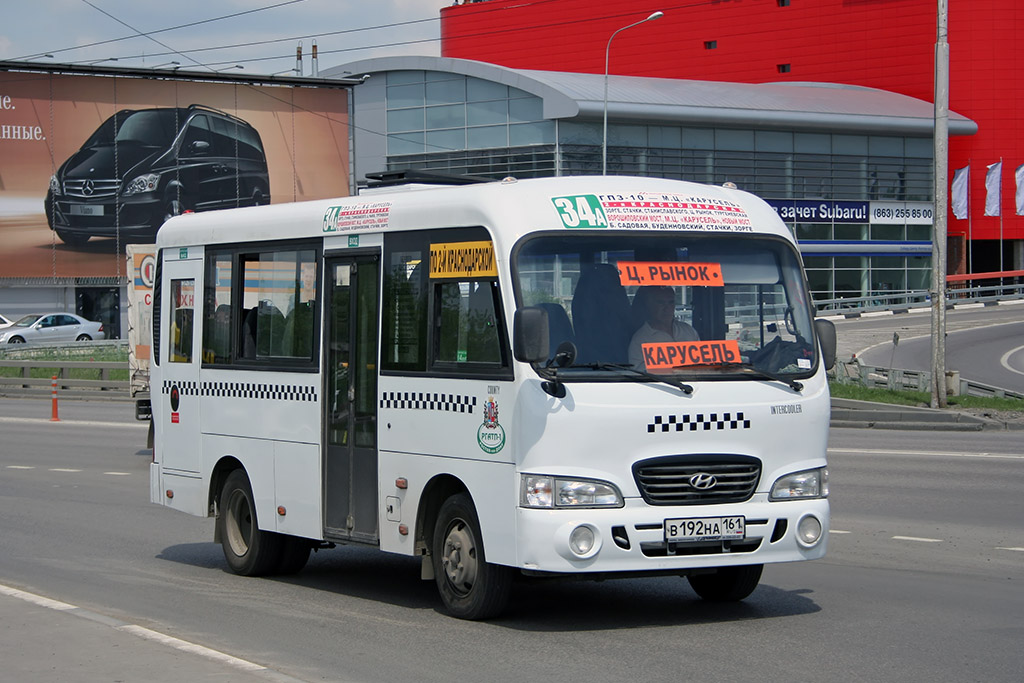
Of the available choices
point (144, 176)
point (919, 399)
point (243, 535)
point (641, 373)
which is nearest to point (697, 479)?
point (641, 373)

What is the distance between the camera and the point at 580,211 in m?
8.35

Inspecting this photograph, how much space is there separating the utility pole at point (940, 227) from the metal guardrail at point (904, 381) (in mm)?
1546

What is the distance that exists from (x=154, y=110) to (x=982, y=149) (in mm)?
41210

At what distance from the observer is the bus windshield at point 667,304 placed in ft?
26.6

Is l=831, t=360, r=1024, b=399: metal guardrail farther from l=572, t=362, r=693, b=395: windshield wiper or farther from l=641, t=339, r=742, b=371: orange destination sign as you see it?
l=572, t=362, r=693, b=395: windshield wiper

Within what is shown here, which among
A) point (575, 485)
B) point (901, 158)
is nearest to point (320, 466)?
point (575, 485)

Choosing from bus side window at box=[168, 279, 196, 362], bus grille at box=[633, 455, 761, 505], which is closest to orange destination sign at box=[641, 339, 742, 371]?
bus grille at box=[633, 455, 761, 505]

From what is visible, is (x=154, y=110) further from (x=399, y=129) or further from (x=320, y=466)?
(x=320, y=466)

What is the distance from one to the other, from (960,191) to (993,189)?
1766 mm

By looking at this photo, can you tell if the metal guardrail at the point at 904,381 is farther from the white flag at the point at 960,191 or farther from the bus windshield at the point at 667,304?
the white flag at the point at 960,191

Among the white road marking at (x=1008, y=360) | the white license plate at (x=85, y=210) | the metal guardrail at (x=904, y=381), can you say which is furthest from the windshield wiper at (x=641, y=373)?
the white license plate at (x=85, y=210)

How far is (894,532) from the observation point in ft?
39.7

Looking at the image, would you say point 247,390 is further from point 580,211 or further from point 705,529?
point 705,529

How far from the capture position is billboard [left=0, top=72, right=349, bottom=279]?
63.9 meters
